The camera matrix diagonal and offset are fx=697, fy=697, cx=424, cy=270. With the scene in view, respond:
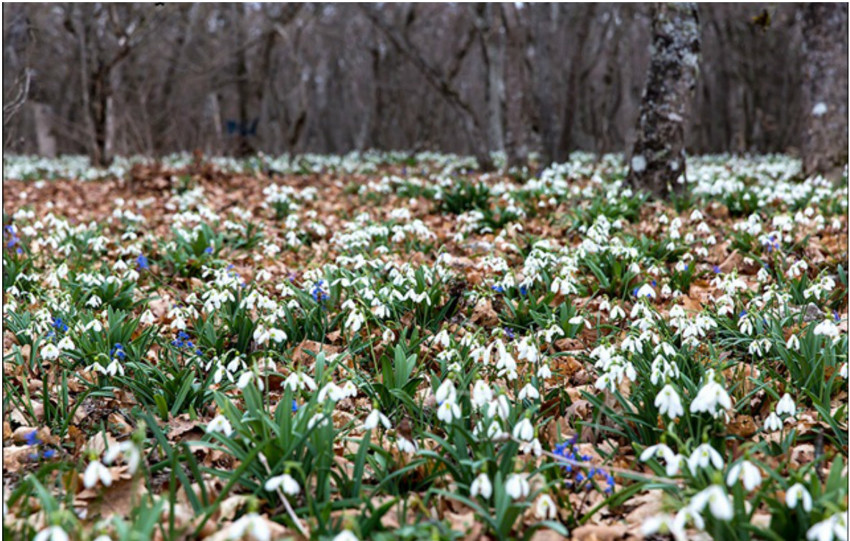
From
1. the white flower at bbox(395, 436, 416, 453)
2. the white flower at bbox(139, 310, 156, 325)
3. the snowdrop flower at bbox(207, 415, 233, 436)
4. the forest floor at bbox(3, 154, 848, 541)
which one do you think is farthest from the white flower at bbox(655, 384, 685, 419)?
the white flower at bbox(139, 310, 156, 325)

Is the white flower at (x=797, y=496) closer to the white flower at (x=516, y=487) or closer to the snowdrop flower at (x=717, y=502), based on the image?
the snowdrop flower at (x=717, y=502)

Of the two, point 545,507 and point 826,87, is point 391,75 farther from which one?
point 545,507

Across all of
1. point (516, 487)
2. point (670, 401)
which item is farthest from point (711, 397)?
point (516, 487)

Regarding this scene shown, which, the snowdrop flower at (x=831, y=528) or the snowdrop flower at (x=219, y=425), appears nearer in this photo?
the snowdrop flower at (x=831, y=528)

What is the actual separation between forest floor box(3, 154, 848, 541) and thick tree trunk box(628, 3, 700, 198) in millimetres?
788

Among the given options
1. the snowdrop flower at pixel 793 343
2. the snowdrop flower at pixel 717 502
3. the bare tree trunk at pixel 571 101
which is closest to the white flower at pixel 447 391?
the snowdrop flower at pixel 717 502

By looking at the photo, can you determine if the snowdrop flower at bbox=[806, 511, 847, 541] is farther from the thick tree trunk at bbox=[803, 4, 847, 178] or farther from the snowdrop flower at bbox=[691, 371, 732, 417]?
the thick tree trunk at bbox=[803, 4, 847, 178]

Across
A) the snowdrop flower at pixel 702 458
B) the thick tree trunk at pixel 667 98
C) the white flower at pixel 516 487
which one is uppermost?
the thick tree trunk at pixel 667 98

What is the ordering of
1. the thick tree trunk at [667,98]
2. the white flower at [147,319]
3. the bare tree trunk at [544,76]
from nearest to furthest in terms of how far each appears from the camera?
the white flower at [147,319] < the thick tree trunk at [667,98] < the bare tree trunk at [544,76]

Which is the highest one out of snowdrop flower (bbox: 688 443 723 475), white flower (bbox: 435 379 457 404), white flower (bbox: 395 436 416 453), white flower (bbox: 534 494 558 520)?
white flower (bbox: 435 379 457 404)

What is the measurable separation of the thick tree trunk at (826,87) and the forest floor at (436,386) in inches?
66.3

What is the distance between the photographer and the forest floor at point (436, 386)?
1.94 m

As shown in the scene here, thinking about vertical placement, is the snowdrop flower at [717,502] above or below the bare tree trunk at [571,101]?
below

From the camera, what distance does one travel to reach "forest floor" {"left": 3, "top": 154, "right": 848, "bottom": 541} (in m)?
1.94
